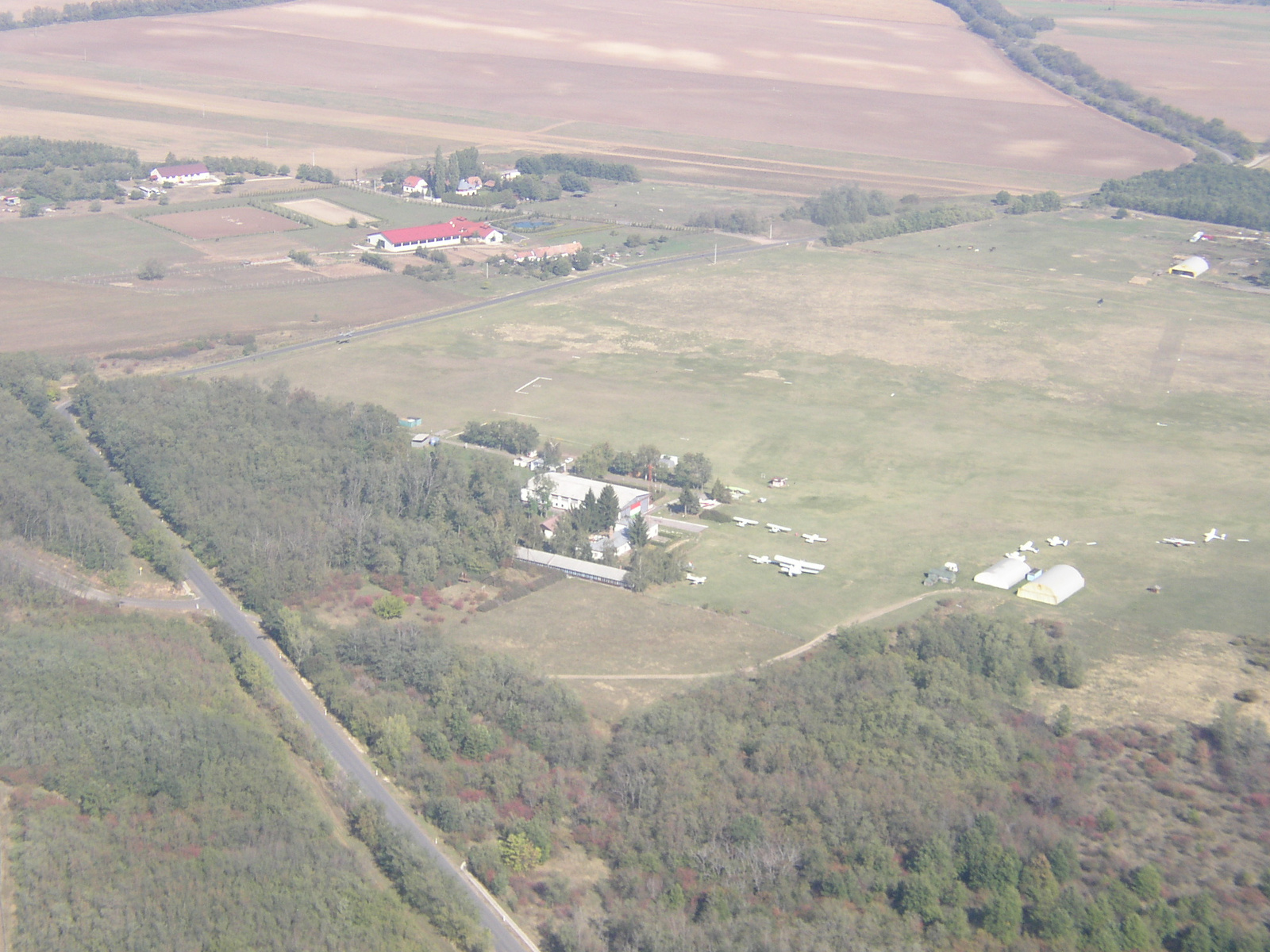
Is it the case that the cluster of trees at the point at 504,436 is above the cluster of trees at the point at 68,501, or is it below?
above

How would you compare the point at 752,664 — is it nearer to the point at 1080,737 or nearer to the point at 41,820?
the point at 1080,737

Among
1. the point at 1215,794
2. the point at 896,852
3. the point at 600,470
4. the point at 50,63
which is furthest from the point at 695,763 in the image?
the point at 50,63

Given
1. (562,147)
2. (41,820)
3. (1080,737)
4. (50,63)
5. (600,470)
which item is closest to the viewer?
(41,820)

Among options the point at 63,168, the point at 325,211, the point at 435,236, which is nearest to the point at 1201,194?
the point at 435,236

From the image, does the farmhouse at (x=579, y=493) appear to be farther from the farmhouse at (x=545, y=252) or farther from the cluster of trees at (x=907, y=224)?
the cluster of trees at (x=907, y=224)

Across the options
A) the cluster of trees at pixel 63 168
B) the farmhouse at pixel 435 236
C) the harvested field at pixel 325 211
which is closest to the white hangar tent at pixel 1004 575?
the farmhouse at pixel 435 236
